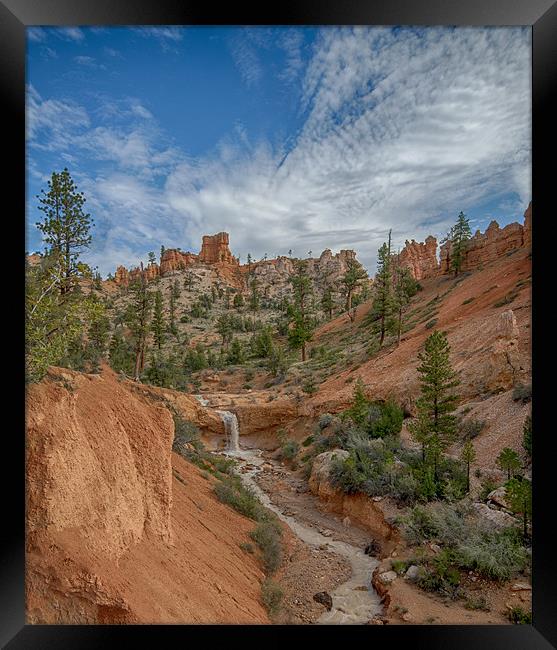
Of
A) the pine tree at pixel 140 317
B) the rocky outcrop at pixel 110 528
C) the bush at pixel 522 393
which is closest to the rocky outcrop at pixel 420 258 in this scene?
the bush at pixel 522 393

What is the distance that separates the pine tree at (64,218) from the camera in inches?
188

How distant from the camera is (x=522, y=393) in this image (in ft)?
25.9

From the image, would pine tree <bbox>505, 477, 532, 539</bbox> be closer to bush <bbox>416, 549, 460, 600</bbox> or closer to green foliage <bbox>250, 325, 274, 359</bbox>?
bush <bbox>416, 549, 460, 600</bbox>

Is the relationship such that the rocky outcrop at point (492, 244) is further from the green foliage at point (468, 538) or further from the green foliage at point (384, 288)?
the green foliage at point (468, 538)

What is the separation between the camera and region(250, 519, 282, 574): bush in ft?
16.9

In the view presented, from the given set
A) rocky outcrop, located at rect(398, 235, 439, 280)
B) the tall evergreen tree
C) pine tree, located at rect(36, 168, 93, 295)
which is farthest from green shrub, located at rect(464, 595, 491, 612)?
rocky outcrop, located at rect(398, 235, 439, 280)

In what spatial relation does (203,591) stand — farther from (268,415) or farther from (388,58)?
(268,415)

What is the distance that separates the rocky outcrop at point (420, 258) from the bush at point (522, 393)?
19990 millimetres

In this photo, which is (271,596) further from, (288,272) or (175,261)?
(175,261)

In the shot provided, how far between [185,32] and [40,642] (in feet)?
20.7

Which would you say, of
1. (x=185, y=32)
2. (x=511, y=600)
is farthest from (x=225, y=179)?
(x=511, y=600)

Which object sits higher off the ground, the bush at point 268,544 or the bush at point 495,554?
the bush at point 495,554

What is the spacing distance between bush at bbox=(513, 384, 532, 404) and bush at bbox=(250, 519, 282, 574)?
255 inches
